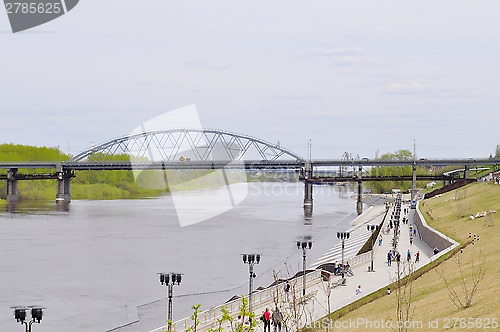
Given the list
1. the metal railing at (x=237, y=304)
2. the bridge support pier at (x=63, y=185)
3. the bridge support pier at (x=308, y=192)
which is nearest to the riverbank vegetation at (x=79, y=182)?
the bridge support pier at (x=63, y=185)

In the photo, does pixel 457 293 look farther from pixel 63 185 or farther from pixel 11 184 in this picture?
pixel 63 185

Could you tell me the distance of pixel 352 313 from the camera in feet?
94.1

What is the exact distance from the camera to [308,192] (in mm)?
126750

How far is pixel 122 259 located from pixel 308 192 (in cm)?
7427

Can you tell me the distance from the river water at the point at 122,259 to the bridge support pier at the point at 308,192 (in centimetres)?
1799

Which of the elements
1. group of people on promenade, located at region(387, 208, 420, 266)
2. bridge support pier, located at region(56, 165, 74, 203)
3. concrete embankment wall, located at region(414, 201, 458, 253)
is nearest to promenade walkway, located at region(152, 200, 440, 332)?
group of people on promenade, located at region(387, 208, 420, 266)

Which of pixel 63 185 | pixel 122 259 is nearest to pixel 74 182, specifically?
pixel 63 185

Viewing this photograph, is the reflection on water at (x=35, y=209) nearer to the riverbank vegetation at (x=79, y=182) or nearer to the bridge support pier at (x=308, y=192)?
the riverbank vegetation at (x=79, y=182)

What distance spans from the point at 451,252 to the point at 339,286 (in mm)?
6921

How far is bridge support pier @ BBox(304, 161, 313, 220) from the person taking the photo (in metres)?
117

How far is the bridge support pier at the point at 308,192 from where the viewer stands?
117m


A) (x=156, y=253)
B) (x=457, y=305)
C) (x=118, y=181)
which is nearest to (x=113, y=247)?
(x=156, y=253)

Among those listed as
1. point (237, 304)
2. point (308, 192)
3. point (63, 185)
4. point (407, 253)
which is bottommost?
point (237, 304)

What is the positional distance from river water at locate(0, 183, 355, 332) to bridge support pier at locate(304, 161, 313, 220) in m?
18.0
